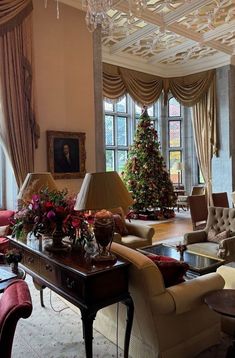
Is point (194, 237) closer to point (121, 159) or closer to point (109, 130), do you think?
point (121, 159)

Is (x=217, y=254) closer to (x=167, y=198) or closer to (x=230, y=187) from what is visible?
(x=167, y=198)

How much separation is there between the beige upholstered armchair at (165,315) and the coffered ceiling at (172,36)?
5908 mm

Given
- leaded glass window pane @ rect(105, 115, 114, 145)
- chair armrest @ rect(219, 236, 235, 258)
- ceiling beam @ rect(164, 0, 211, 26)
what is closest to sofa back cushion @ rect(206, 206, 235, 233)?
chair armrest @ rect(219, 236, 235, 258)

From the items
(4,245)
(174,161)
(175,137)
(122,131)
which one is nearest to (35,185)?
(4,245)

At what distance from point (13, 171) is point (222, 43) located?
706 centimetres

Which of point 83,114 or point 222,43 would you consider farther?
point 222,43

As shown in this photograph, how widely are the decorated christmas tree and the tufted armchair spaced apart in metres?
4.59

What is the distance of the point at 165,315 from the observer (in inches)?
93.7

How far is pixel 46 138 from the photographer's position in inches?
241

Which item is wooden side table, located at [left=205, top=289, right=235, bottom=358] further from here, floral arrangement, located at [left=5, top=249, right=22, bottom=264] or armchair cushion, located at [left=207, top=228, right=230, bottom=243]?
armchair cushion, located at [left=207, top=228, right=230, bottom=243]

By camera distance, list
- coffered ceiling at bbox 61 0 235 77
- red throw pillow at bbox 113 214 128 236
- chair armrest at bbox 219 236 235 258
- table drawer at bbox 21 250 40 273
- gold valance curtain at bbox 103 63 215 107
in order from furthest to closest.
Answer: gold valance curtain at bbox 103 63 215 107, coffered ceiling at bbox 61 0 235 77, red throw pillow at bbox 113 214 128 236, chair armrest at bbox 219 236 235 258, table drawer at bbox 21 250 40 273

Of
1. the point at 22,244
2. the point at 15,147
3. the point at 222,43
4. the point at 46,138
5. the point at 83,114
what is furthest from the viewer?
the point at 222,43

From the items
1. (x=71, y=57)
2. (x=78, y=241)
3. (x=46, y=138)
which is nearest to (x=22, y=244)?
(x=78, y=241)

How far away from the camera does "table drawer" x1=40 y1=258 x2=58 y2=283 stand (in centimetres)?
250
